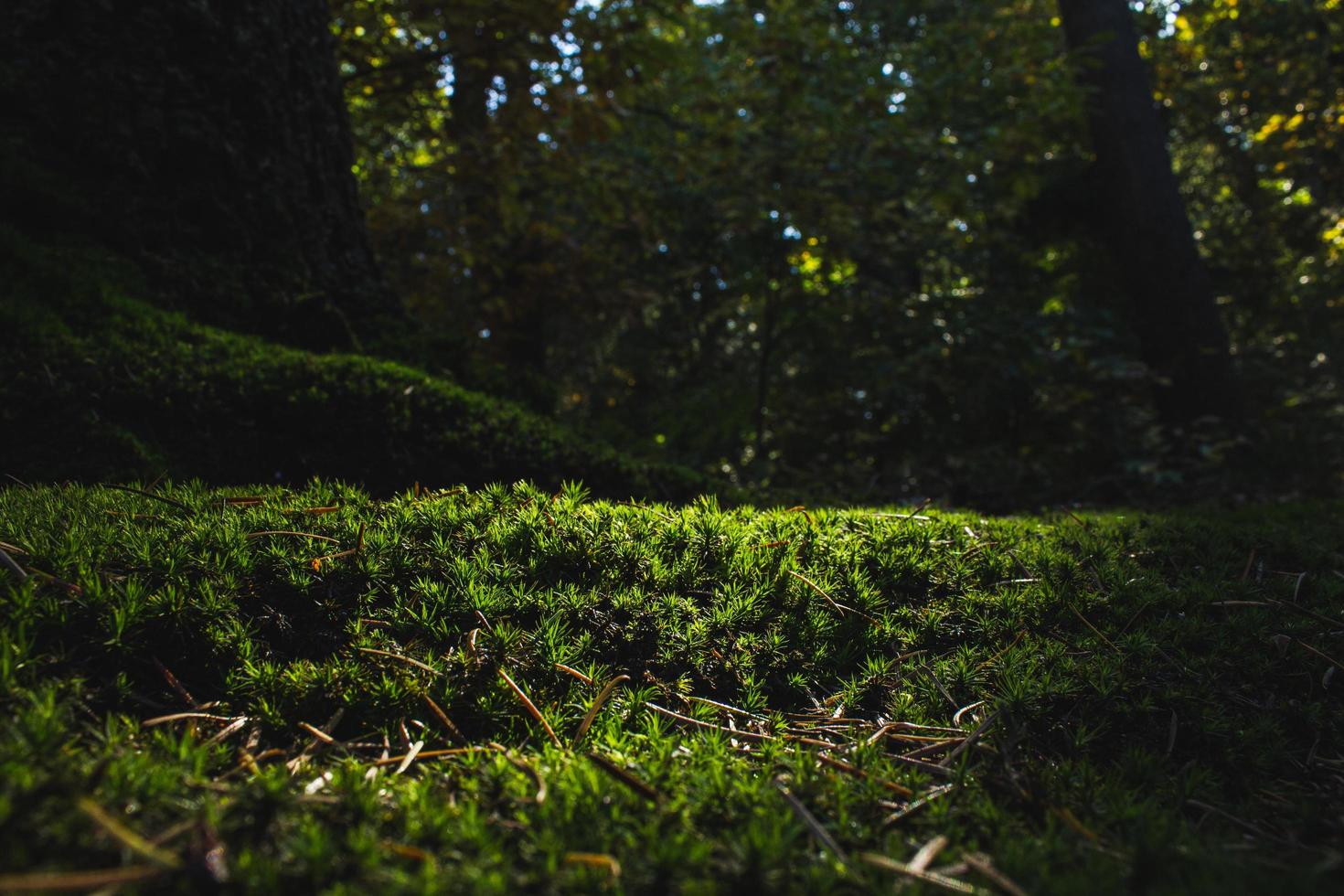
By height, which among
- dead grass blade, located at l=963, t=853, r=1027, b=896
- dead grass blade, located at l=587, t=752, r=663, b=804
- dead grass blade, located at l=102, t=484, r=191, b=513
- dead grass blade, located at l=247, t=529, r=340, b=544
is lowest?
dead grass blade, located at l=587, t=752, r=663, b=804

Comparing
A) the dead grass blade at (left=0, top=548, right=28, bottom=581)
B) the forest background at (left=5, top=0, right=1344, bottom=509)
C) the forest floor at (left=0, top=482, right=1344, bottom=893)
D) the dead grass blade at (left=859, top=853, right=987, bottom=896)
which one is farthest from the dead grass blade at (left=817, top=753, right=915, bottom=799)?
the forest background at (left=5, top=0, right=1344, bottom=509)

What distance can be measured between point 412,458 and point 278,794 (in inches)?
93.1

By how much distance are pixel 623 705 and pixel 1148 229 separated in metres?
9.45

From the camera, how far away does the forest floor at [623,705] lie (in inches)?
46.5

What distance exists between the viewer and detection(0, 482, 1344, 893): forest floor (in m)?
1.18

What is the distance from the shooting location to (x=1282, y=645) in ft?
7.07

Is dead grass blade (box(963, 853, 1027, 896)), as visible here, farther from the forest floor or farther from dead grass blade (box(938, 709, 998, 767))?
dead grass blade (box(938, 709, 998, 767))

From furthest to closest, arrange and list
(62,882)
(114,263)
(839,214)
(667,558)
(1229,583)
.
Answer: (839,214) → (114,263) → (1229,583) → (667,558) → (62,882)

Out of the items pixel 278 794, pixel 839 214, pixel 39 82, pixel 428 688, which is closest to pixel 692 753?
pixel 428 688

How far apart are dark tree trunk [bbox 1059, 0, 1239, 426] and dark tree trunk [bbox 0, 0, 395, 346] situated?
764 centimetres

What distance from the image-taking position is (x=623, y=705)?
5.77 ft

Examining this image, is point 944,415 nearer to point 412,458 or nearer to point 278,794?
point 412,458

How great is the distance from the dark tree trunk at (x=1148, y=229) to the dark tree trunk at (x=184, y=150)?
25.1ft

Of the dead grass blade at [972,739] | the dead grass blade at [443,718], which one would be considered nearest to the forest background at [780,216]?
the dead grass blade at [443,718]
